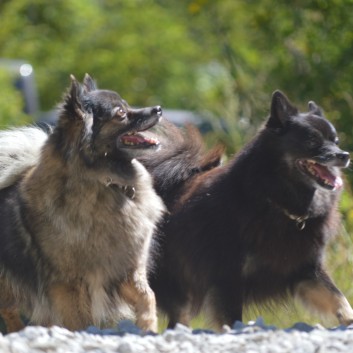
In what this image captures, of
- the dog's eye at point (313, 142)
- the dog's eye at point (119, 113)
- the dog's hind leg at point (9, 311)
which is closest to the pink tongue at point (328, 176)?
the dog's eye at point (313, 142)

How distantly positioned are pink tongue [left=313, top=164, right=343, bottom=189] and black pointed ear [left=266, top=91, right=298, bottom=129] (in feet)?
1.22

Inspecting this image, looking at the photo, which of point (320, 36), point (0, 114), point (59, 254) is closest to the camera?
point (59, 254)

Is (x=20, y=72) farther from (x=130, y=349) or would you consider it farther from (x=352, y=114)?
(x=130, y=349)

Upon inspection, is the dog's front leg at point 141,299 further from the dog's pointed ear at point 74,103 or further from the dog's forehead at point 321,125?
the dog's forehead at point 321,125

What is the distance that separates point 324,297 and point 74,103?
6.72 feet

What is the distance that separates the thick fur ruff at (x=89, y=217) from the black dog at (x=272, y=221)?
1.89 feet

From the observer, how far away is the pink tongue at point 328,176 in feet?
22.6

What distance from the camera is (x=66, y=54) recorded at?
72.9 ft

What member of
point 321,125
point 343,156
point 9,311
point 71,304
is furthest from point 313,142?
point 9,311

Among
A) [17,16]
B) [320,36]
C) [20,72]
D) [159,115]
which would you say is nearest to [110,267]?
[159,115]

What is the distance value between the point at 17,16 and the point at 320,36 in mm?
10712

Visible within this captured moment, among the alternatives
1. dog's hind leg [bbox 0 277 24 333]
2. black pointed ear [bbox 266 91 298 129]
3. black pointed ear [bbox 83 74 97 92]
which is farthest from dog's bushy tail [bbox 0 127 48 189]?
black pointed ear [bbox 266 91 298 129]

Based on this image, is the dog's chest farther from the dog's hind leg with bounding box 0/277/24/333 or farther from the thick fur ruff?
the dog's hind leg with bounding box 0/277/24/333

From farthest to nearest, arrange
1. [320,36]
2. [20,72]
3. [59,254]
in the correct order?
[20,72], [320,36], [59,254]
